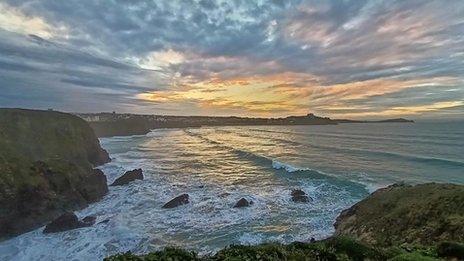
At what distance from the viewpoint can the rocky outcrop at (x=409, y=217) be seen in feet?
47.4

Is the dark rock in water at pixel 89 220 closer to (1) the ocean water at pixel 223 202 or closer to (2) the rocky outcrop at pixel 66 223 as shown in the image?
(2) the rocky outcrop at pixel 66 223

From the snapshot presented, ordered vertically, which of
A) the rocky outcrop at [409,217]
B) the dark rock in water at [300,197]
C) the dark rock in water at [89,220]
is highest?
the rocky outcrop at [409,217]

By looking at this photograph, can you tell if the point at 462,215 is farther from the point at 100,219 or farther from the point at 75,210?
the point at 75,210

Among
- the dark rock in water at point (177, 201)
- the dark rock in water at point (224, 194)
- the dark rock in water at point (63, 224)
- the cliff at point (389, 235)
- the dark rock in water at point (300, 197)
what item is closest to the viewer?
the cliff at point (389, 235)

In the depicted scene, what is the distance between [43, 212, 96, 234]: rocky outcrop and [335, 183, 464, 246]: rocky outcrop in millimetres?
17861

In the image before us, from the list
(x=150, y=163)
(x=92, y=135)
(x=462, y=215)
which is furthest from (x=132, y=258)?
(x=92, y=135)

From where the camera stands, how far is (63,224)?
78.0ft

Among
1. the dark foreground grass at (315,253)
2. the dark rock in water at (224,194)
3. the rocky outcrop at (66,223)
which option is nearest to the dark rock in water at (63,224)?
the rocky outcrop at (66,223)

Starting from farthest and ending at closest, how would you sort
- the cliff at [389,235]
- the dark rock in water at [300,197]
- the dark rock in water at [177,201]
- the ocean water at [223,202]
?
the dark rock in water at [300,197]
the dark rock in water at [177,201]
the ocean water at [223,202]
the cliff at [389,235]

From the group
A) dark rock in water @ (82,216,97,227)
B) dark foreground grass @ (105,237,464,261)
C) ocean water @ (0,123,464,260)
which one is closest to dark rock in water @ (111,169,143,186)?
ocean water @ (0,123,464,260)

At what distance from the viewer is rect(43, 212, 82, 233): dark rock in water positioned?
23391 mm

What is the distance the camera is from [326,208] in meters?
27.0

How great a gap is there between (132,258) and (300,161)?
47.5m

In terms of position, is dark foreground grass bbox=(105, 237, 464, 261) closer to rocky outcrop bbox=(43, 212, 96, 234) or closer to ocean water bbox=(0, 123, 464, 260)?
ocean water bbox=(0, 123, 464, 260)
